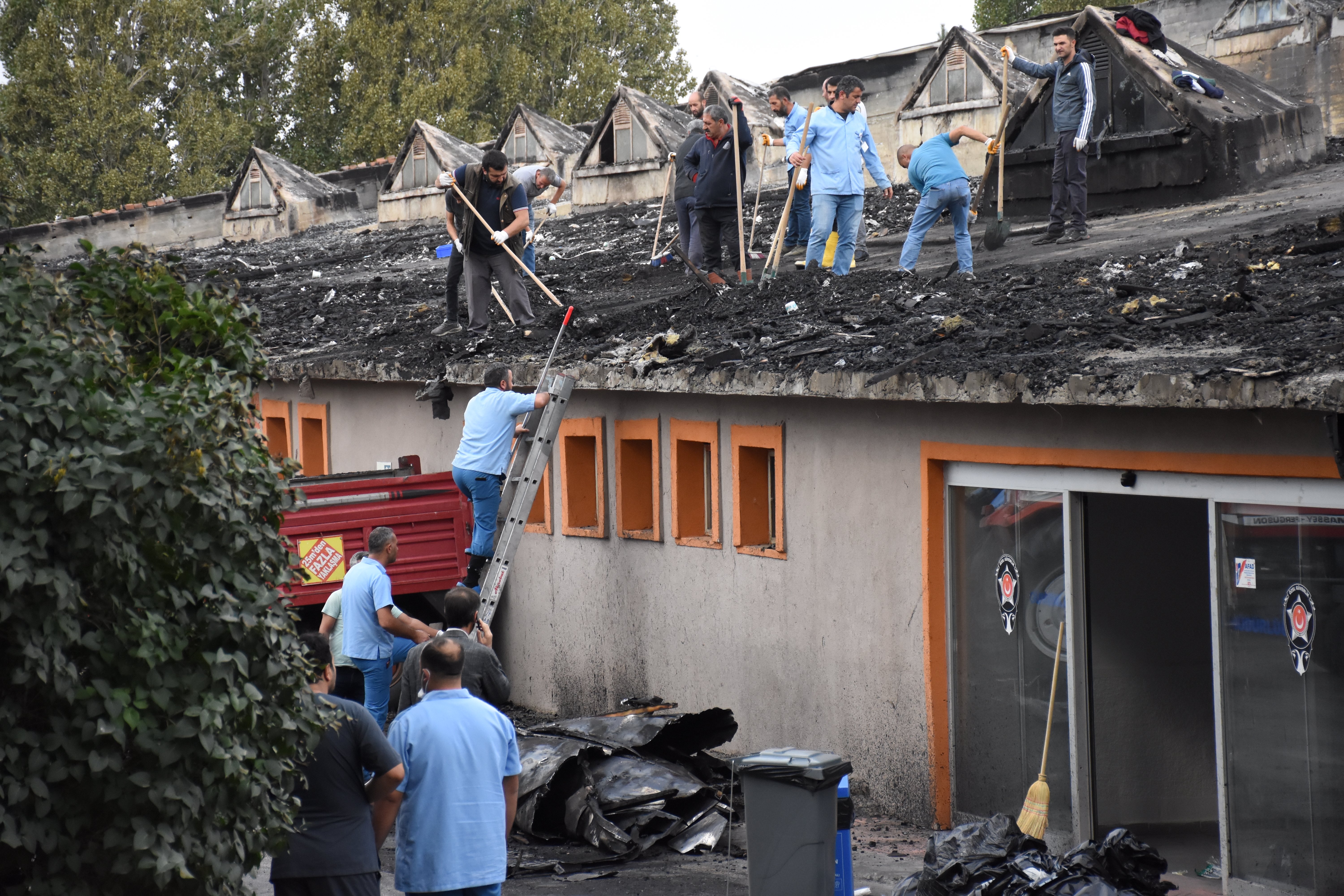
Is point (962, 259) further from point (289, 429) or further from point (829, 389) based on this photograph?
Result: point (289, 429)

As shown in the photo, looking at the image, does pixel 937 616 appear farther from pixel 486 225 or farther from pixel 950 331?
pixel 486 225

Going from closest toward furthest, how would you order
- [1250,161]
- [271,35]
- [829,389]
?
[829,389]
[1250,161]
[271,35]

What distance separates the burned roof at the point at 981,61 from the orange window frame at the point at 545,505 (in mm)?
12105

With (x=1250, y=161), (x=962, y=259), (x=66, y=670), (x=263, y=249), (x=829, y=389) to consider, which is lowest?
(x=66, y=670)

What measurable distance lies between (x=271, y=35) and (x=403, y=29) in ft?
18.9

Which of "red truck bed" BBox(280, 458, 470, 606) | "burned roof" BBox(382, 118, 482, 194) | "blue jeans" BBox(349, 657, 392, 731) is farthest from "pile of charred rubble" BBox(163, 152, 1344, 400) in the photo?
"burned roof" BBox(382, 118, 482, 194)

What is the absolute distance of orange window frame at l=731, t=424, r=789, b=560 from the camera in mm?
10461

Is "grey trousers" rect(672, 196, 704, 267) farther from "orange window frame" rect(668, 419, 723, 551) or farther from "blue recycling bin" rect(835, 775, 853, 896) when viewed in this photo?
"blue recycling bin" rect(835, 775, 853, 896)

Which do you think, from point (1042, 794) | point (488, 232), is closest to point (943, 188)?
point (488, 232)

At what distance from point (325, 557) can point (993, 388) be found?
639 centimetres

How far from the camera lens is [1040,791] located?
332 inches

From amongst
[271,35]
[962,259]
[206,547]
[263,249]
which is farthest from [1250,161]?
[271,35]

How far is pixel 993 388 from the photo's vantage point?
8164mm

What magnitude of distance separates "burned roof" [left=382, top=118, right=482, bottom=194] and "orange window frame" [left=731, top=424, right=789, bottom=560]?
21735mm
